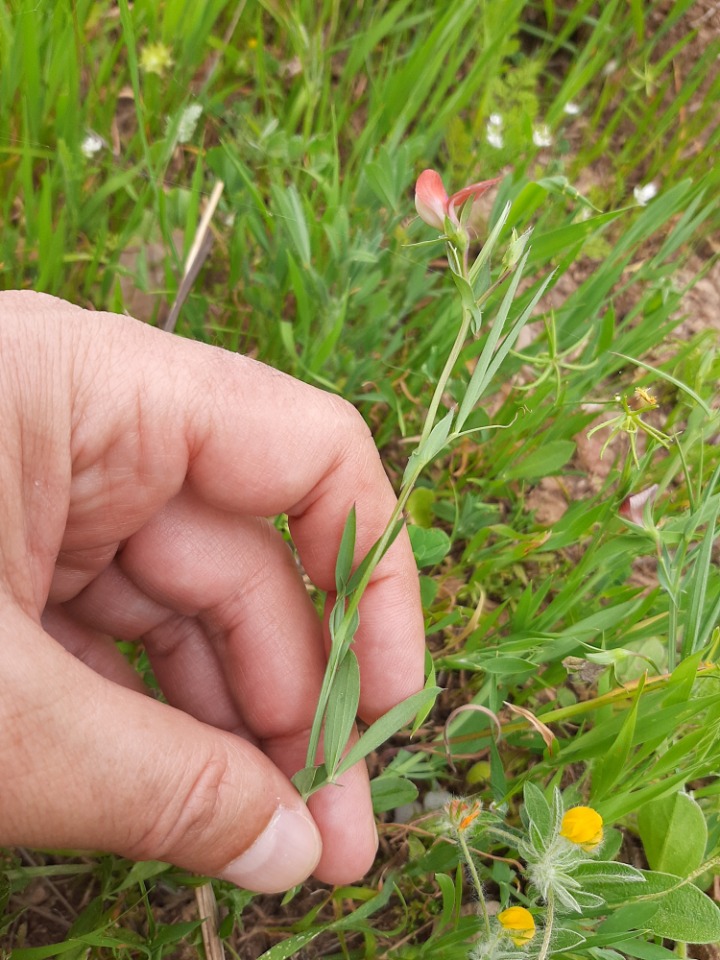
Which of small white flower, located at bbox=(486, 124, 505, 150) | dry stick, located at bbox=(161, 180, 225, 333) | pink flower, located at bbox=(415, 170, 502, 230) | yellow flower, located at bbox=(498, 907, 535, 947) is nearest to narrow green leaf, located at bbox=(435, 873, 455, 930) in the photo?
yellow flower, located at bbox=(498, 907, 535, 947)

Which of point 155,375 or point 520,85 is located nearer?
point 155,375

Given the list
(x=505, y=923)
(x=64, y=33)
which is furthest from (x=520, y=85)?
(x=505, y=923)

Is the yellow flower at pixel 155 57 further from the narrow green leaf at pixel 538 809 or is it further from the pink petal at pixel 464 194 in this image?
the narrow green leaf at pixel 538 809

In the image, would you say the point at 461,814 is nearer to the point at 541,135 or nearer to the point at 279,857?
the point at 279,857

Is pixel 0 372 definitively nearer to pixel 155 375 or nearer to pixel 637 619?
pixel 155 375

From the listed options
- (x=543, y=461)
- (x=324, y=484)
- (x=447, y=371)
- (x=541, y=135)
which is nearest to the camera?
(x=447, y=371)

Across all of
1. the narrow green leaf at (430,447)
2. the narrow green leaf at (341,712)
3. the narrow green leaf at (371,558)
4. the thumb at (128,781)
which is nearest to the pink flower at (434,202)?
the narrow green leaf at (430,447)

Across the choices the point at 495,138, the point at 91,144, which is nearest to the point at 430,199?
the point at 91,144
